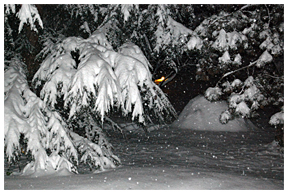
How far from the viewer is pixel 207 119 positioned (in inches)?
566

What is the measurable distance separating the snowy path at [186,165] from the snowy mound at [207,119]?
71 cm

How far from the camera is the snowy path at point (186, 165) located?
462cm

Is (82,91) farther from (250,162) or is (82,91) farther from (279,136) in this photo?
(250,162)

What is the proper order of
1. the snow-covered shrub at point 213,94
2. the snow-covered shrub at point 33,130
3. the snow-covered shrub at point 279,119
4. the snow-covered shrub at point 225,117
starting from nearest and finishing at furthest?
the snow-covered shrub at point 33,130 < the snow-covered shrub at point 279,119 < the snow-covered shrub at point 225,117 < the snow-covered shrub at point 213,94

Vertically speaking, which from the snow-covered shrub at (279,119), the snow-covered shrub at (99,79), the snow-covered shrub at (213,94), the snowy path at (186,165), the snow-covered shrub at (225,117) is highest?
the snow-covered shrub at (99,79)

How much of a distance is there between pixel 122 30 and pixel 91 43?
57.8 inches

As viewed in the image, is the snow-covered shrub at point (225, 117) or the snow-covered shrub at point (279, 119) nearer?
the snow-covered shrub at point (279, 119)

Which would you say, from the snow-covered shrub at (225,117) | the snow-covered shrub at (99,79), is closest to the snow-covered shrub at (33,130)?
the snow-covered shrub at (99,79)

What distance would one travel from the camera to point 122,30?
7008mm

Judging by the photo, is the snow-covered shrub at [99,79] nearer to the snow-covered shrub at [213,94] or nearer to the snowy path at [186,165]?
the snowy path at [186,165]

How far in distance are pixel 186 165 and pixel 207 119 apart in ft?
22.0

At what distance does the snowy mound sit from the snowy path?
2.32 ft

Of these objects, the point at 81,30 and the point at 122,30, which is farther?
the point at 81,30
